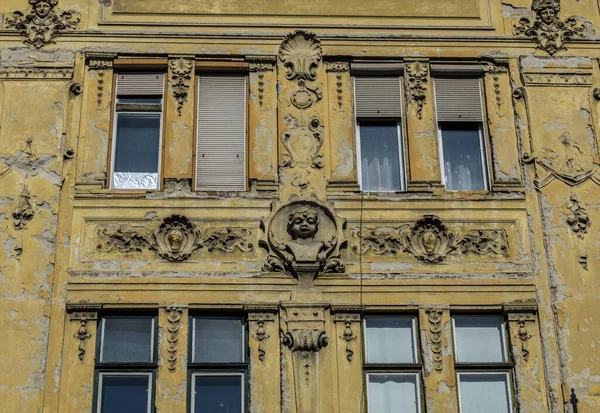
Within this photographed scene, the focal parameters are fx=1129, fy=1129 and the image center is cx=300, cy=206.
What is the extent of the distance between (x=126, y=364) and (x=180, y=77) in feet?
13.6

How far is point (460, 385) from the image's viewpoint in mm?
14125

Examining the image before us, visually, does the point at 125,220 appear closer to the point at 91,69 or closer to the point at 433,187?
the point at 91,69

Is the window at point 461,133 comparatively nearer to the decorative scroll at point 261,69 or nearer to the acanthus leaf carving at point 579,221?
the acanthus leaf carving at point 579,221

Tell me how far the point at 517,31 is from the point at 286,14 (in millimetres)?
3318

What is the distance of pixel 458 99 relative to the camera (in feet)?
51.9

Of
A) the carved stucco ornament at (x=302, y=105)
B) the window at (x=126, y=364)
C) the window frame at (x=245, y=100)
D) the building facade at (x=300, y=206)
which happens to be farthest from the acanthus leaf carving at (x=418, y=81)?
the window at (x=126, y=364)

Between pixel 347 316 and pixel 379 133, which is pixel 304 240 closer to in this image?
pixel 347 316

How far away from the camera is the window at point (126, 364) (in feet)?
45.3

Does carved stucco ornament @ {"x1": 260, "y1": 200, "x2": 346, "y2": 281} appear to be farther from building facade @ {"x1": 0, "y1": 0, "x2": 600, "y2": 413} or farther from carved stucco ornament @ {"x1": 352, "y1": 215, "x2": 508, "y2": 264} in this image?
carved stucco ornament @ {"x1": 352, "y1": 215, "x2": 508, "y2": 264}

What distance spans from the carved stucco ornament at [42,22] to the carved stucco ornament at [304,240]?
4100 millimetres

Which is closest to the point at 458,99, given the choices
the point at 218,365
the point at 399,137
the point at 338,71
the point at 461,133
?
the point at 461,133

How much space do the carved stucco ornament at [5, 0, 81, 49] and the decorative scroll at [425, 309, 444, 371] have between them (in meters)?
6.40

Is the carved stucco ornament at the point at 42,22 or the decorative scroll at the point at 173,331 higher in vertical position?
the carved stucco ornament at the point at 42,22

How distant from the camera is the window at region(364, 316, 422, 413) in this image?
1399 cm
